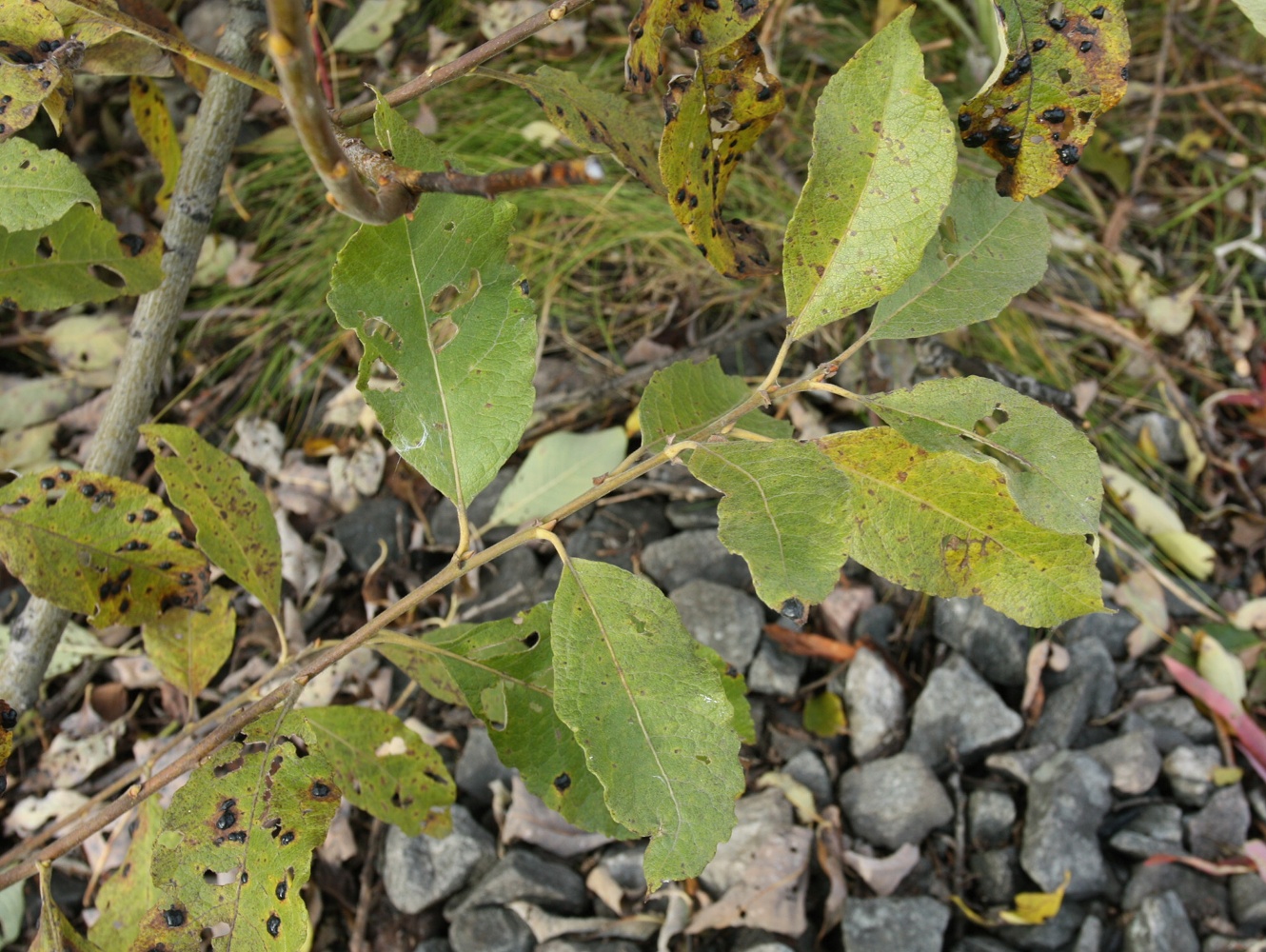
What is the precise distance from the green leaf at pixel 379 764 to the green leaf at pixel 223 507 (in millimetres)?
189

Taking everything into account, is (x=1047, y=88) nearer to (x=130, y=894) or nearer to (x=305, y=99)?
(x=305, y=99)

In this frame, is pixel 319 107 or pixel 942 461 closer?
pixel 319 107

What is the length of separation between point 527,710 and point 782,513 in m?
0.47

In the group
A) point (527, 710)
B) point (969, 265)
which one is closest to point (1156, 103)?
point (969, 265)

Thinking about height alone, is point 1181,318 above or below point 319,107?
below

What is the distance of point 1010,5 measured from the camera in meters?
0.99

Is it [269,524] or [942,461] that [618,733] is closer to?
[942,461]

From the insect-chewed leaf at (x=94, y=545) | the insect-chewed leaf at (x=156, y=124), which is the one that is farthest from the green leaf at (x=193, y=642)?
the insect-chewed leaf at (x=156, y=124)

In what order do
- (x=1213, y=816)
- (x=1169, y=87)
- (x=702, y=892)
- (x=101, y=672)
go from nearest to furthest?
1. (x=702, y=892)
2. (x=1213, y=816)
3. (x=101, y=672)
4. (x=1169, y=87)

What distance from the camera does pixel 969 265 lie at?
1.21 metres

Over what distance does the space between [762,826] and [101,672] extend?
138 centimetres

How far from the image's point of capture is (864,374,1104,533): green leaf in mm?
941

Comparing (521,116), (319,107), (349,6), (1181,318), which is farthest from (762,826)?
(349,6)

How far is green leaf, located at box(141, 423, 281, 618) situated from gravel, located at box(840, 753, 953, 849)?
106 cm
